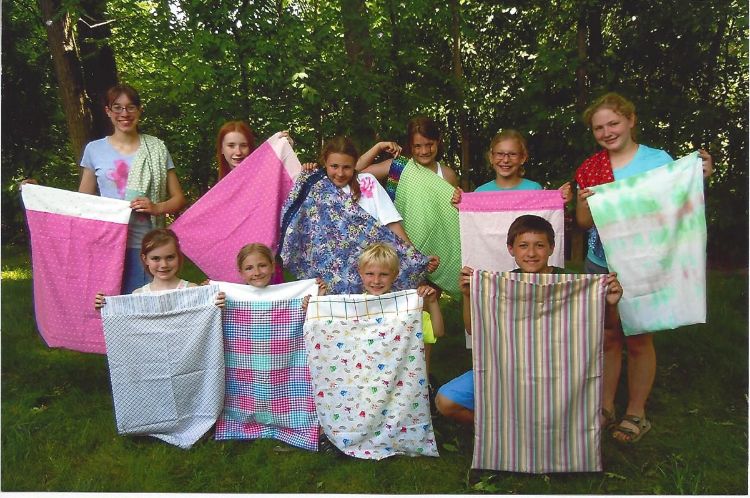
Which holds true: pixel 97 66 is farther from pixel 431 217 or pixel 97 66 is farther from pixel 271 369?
pixel 271 369

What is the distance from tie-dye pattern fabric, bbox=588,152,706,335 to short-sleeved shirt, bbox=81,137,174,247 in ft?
8.37

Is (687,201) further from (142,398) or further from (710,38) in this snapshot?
(710,38)

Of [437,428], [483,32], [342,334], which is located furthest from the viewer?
[483,32]

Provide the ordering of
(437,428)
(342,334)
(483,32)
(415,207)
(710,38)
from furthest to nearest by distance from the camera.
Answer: (483,32) < (710,38) < (415,207) < (437,428) < (342,334)

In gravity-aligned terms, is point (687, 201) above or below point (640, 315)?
above

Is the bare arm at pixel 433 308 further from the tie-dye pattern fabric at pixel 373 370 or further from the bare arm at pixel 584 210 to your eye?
the bare arm at pixel 584 210

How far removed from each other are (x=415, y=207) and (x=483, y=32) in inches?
171

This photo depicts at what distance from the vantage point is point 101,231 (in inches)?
138

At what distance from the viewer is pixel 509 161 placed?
3.52m

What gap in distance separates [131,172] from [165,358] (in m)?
1.11

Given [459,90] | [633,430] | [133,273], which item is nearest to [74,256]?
[133,273]

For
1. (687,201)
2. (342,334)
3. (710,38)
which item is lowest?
(342,334)

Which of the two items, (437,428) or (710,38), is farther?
(710,38)

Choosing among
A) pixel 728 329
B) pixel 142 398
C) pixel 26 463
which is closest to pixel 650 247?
pixel 728 329
